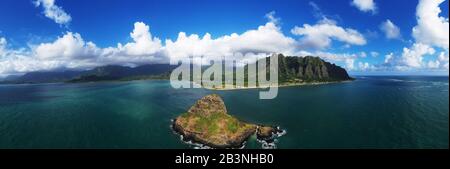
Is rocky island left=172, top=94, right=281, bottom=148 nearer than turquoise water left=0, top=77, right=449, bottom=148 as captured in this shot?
Yes

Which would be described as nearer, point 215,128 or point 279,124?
point 215,128

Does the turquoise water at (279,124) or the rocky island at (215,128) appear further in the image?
the turquoise water at (279,124)

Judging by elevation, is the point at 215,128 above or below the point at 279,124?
above
